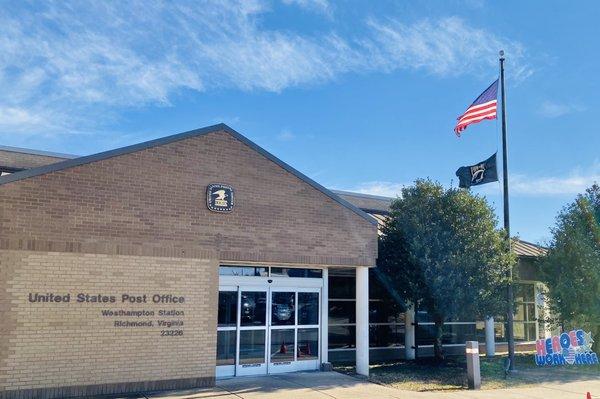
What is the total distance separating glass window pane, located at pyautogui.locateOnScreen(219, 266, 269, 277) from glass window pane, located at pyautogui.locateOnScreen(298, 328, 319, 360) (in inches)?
74.6

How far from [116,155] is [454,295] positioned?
9.74 m

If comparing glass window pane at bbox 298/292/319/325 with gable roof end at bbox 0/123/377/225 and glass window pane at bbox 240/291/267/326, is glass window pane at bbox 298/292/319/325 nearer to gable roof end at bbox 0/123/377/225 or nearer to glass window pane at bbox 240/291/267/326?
glass window pane at bbox 240/291/267/326

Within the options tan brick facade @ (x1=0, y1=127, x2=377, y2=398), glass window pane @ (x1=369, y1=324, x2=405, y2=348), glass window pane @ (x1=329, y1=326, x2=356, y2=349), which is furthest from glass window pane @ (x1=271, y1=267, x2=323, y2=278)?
glass window pane @ (x1=369, y1=324, x2=405, y2=348)

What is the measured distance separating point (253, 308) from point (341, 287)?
184 inches

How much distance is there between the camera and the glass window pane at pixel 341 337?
1780cm

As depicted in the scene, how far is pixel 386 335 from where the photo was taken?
19.0 meters

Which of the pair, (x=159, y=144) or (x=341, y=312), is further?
(x=341, y=312)

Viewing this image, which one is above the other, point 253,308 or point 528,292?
point 528,292

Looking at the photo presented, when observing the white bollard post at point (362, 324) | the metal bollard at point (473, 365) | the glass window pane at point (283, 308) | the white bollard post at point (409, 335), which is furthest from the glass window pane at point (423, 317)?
the glass window pane at point (283, 308)

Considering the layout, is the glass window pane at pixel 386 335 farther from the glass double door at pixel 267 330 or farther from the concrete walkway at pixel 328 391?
the concrete walkway at pixel 328 391

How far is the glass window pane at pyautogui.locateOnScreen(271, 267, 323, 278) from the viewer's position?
1486 cm

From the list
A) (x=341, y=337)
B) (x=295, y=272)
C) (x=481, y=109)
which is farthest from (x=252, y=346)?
(x=481, y=109)

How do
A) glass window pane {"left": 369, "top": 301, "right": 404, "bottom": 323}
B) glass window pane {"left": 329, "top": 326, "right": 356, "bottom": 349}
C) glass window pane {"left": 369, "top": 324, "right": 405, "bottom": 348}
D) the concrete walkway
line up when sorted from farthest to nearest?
1. glass window pane {"left": 369, "top": 301, "right": 404, "bottom": 323}
2. glass window pane {"left": 369, "top": 324, "right": 405, "bottom": 348}
3. glass window pane {"left": 329, "top": 326, "right": 356, "bottom": 349}
4. the concrete walkway

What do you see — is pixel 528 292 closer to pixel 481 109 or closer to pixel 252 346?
pixel 481 109
